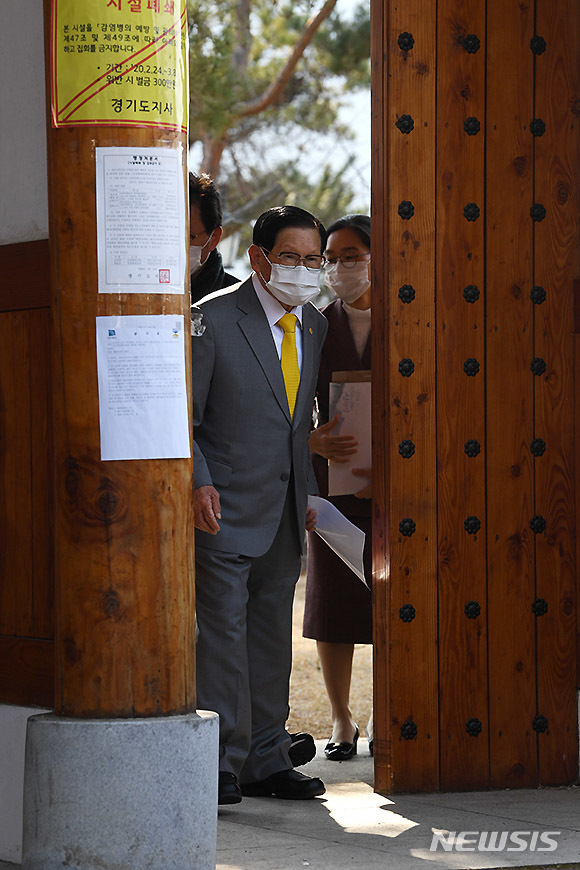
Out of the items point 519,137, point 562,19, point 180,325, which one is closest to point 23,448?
point 180,325

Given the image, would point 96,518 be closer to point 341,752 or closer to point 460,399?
point 460,399

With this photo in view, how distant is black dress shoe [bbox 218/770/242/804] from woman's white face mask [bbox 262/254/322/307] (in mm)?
1670

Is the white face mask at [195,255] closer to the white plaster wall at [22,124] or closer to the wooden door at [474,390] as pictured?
the wooden door at [474,390]

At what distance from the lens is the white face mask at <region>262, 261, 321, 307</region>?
472 centimetres

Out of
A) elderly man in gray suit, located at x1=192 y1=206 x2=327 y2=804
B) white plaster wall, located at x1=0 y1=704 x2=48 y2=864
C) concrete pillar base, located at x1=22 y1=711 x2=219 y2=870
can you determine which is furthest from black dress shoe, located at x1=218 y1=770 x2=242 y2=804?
concrete pillar base, located at x1=22 y1=711 x2=219 y2=870

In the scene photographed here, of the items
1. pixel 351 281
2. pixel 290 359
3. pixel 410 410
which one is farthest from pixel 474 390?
pixel 351 281

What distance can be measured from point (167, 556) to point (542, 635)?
6.47 feet

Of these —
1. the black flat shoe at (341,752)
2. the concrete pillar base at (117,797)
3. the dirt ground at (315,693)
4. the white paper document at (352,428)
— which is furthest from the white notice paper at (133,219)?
the dirt ground at (315,693)

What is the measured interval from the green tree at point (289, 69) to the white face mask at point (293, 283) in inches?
401

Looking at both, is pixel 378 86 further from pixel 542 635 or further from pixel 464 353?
pixel 542 635

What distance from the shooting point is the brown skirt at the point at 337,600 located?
223 inches

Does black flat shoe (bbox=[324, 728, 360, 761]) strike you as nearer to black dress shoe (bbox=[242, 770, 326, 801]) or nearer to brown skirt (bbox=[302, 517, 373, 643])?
brown skirt (bbox=[302, 517, 373, 643])

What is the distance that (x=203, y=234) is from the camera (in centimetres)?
539

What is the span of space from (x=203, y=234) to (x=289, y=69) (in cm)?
1166
